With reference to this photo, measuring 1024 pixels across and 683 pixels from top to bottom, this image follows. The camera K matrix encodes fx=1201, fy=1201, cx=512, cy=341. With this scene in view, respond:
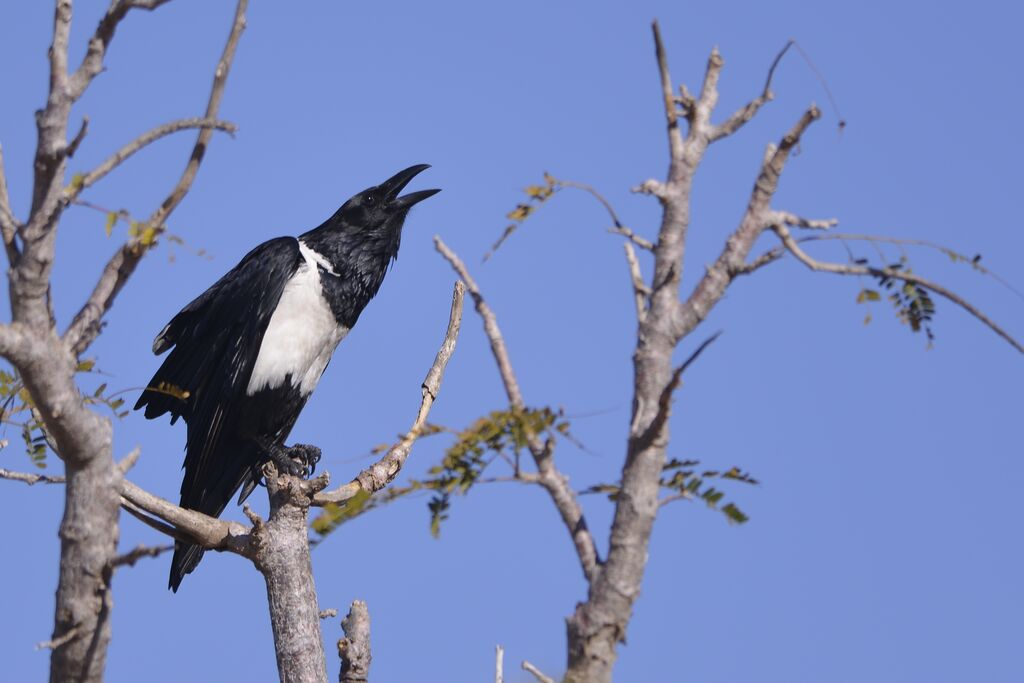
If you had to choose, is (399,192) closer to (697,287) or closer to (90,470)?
(697,287)

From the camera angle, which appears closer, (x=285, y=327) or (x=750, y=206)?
(x=750, y=206)

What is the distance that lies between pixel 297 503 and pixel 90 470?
5.26ft

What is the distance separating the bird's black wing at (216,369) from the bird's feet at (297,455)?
0.12m

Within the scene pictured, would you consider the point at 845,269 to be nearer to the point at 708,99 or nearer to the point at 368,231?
the point at 708,99

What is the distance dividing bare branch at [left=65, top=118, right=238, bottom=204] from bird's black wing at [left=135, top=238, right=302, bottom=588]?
119 inches

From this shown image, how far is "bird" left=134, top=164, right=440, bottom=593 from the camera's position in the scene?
19.3ft

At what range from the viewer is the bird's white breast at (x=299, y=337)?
6039 millimetres

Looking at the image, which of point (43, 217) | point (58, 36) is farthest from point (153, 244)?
point (58, 36)

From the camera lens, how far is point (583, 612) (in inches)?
146

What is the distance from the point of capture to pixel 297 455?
6.07 meters

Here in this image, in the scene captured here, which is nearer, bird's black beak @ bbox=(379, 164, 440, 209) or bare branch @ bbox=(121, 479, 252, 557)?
bare branch @ bbox=(121, 479, 252, 557)

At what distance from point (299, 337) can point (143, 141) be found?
3267 millimetres

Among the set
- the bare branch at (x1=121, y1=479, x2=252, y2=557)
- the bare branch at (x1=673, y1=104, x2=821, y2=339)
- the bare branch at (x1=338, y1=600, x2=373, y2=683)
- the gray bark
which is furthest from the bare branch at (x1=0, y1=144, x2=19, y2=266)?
the bare branch at (x1=338, y1=600, x2=373, y2=683)

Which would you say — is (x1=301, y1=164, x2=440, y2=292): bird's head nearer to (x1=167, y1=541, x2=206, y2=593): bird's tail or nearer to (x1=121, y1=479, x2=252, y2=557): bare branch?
(x1=167, y1=541, x2=206, y2=593): bird's tail
